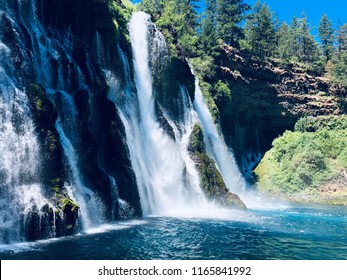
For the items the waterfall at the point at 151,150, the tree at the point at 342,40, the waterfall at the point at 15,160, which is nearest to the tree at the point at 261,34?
the tree at the point at 342,40

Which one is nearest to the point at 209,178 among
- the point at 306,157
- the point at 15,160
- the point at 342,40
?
the point at 15,160

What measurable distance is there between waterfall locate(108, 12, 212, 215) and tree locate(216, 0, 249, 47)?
30.9m

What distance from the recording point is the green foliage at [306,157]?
185 ft

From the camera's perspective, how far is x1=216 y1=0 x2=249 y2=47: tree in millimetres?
70875

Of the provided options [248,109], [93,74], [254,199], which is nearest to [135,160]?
[93,74]

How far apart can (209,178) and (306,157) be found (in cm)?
2405

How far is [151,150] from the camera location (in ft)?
124

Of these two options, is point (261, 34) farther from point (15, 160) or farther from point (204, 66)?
point (15, 160)

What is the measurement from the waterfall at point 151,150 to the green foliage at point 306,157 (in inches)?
864

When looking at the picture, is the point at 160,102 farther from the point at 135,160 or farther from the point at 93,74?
the point at 93,74

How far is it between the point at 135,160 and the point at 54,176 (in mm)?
12612

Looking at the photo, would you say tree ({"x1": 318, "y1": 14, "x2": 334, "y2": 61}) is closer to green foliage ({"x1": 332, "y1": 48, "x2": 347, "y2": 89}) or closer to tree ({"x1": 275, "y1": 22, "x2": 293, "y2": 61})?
tree ({"x1": 275, "y1": 22, "x2": 293, "y2": 61})

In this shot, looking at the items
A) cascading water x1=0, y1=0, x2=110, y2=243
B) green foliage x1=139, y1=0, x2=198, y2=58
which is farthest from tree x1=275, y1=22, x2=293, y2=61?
cascading water x1=0, y1=0, x2=110, y2=243

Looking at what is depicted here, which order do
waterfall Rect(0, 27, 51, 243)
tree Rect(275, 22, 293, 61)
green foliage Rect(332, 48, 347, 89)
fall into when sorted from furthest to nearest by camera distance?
tree Rect(275, 22, 293, 61) → green foliage Rect(332, 48, 347, 89) → waterfall Rect(0, 27, 51, 243)
